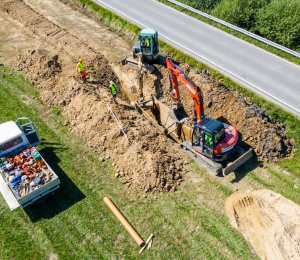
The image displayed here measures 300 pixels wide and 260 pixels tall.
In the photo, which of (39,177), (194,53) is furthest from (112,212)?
(194,53)

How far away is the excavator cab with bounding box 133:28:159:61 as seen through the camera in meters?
17.0

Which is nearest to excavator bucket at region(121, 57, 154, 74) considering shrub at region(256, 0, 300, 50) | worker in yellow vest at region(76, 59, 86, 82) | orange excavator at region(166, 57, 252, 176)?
worker in yellow vest at region(76, 59, 86, 82)

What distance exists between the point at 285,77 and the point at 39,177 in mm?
16537

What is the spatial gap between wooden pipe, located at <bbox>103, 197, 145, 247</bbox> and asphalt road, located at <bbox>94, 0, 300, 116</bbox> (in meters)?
11.7

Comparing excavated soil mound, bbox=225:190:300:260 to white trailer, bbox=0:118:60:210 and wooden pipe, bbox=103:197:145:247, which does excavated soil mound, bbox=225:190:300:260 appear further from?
white trailer, bbox=0:118:60:210

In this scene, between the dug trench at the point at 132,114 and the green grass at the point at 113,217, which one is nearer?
the green grass at the point at 113,217

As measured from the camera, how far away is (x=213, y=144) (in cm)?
1212

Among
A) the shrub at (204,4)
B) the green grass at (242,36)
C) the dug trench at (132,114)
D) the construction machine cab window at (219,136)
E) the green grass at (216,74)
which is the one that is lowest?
the dug trench at (132,114)

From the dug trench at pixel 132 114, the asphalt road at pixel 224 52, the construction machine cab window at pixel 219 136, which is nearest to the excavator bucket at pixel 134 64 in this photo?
the dug trench at pixel 132 114

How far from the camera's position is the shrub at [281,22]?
19531 millimetres

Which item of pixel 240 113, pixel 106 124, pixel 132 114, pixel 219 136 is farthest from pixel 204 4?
pixel 219 136

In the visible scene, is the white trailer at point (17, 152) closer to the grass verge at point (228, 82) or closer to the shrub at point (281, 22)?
the grass verge at point (228, 82)

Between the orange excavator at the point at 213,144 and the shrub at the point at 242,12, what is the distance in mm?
12360

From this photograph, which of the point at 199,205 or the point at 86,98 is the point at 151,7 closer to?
the point at 86,98
